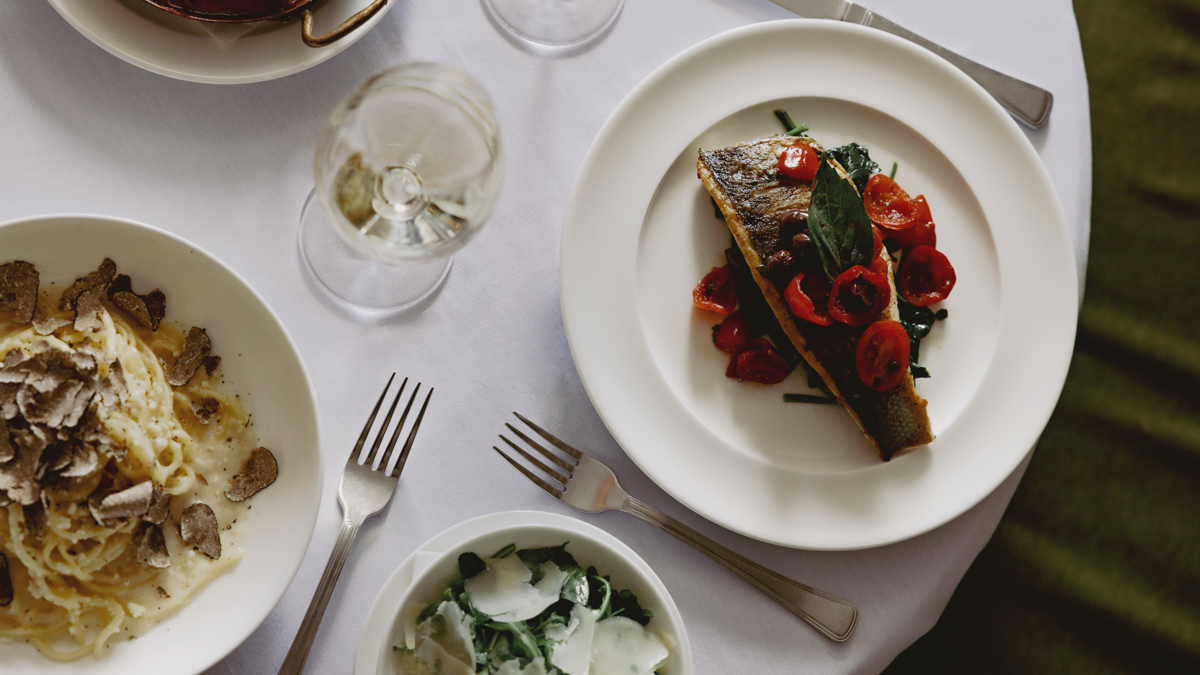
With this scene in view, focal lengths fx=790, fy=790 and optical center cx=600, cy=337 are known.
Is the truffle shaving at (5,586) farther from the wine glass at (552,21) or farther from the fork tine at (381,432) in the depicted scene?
the wine glass at (552,21)

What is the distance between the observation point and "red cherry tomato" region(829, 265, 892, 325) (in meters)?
1.91

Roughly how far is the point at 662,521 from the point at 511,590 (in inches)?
17.1

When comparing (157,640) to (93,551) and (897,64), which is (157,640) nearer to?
(93,551)

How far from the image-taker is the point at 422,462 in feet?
6.39

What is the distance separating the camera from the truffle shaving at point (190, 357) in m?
1.81

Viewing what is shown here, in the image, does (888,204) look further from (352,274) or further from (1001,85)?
(352,274)

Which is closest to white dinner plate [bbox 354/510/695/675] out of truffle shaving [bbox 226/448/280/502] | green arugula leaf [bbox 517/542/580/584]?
green arugula leaf [bbox 517/542/580/584]

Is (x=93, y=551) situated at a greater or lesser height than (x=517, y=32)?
lesser

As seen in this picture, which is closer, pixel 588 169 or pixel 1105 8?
pixel 588 169

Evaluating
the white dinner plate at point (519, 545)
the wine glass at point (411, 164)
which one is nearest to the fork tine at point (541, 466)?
the white dinner plate at point (519, 545)

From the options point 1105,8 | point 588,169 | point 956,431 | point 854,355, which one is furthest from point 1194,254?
point 588,169

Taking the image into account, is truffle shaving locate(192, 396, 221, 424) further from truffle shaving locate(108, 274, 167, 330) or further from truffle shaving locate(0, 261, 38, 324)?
truffle shaving locate(0, 261, 38, 324)

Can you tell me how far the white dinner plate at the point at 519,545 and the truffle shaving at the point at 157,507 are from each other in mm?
507

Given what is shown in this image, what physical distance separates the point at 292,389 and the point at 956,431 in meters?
1.62
